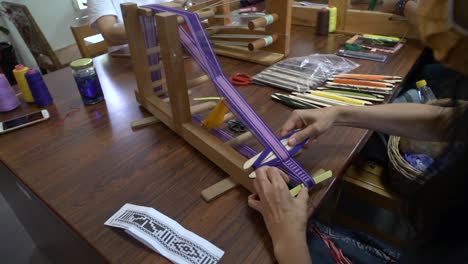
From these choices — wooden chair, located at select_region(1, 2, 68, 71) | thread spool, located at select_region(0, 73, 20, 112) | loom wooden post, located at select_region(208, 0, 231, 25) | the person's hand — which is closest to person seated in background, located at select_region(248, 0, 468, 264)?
the person's hand

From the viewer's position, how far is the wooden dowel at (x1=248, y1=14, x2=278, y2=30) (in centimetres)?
113

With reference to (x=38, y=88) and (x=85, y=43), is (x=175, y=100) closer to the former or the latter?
(x=38, y=88)

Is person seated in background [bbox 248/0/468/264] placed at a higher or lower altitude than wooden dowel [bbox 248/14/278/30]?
lower

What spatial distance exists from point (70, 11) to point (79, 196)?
3.39m

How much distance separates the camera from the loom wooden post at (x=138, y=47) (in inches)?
33.3

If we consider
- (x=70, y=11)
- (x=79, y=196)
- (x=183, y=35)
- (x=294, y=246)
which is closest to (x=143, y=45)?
(x=183, y=35)

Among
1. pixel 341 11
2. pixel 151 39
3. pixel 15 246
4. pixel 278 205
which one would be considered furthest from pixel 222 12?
pixel 15 246

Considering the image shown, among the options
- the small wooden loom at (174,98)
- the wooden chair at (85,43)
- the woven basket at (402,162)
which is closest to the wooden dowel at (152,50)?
the small wooden loom at (174,98)

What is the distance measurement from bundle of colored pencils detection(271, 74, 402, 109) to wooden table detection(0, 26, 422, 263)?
0.19 ft

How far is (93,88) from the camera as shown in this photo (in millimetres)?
977

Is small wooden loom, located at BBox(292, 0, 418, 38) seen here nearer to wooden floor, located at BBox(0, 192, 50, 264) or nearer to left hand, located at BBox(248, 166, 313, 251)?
left hand, located at BBox(248, 166, 313, 251)

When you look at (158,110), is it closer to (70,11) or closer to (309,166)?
(309,166)

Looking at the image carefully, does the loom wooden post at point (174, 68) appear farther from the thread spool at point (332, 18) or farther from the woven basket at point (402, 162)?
the thread spool at point (332, 18)

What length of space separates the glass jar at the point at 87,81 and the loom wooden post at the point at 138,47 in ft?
0.45
